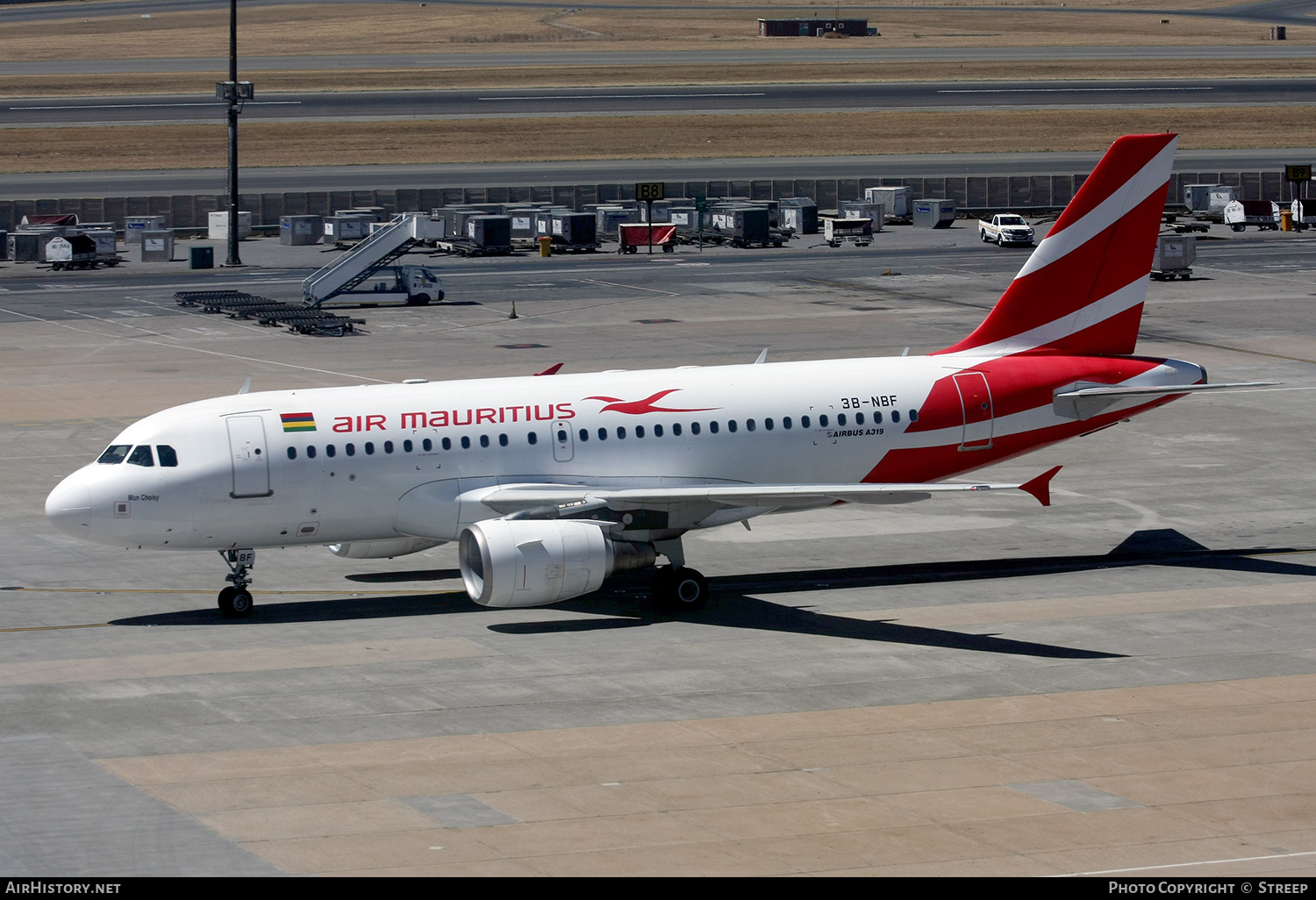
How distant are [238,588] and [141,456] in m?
3.43

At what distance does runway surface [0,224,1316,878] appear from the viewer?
23.8 meters

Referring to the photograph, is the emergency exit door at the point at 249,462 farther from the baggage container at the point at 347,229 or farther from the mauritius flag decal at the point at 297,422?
the baggage container at the point at 347,229

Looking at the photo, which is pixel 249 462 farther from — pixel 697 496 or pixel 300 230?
pixel 300 230

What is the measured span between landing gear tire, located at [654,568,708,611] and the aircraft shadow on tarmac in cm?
27

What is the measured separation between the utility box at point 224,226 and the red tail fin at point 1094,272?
257 ft

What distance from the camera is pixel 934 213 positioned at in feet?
410

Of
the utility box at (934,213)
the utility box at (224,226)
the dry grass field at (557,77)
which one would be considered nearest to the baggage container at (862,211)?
the utility box at (934,213)

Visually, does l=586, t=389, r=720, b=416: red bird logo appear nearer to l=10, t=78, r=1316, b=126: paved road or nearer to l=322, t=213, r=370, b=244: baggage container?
l=322, t=213, r=370, b=244: baggage container

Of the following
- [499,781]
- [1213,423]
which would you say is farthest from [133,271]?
[499,781]

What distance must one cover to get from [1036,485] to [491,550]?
1309cm

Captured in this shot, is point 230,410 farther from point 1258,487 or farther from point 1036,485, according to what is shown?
point 1258,487

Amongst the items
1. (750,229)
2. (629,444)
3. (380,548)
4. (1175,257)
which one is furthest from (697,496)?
(750,229)
